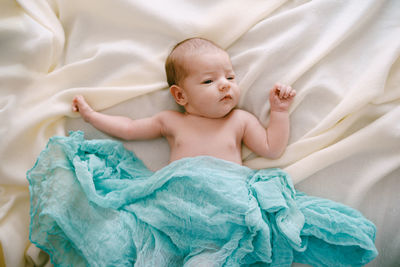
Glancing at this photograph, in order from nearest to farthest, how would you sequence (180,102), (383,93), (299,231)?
(299,231), (383,93), (180,102)

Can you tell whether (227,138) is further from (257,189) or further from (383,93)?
(383,93)

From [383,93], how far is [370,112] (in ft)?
0.25

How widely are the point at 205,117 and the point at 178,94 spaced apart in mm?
132

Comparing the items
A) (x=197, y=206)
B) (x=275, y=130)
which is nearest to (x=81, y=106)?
(x=197, y=206)

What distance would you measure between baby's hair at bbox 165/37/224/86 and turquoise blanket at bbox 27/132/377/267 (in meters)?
0.33

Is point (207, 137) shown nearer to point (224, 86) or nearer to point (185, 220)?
point (224, 86)

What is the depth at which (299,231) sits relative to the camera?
103cm

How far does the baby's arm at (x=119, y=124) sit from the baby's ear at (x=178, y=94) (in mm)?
94

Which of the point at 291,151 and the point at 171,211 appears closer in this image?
the point at 171,211

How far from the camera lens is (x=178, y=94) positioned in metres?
1.29

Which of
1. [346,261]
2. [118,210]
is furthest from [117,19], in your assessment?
[346,261]

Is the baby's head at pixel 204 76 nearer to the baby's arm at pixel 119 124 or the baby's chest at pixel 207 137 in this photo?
the baby's chest at pixel 207 137

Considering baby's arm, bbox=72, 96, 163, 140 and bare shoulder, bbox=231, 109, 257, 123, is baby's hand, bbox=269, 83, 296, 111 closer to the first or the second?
bare shoulder, bbox=231, 109, 257, 123

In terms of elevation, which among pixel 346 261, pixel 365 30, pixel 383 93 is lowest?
pixel 346 261
